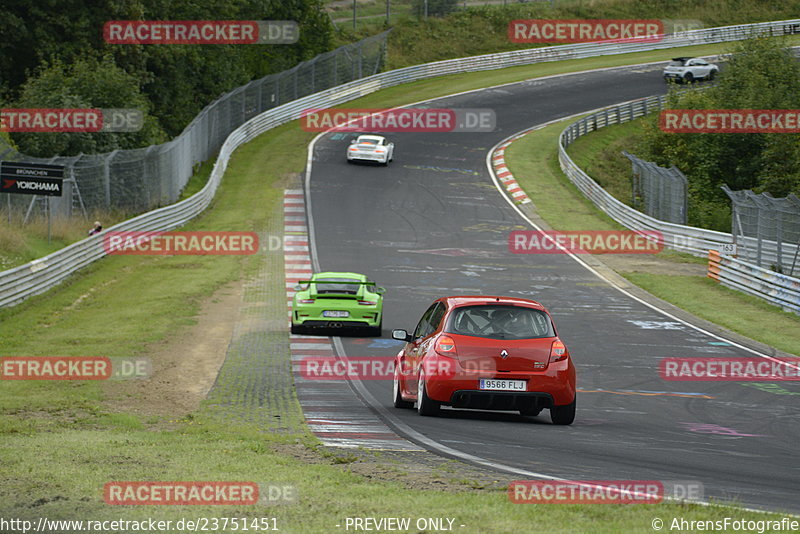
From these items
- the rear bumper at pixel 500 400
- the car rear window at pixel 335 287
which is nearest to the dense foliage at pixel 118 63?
the car rear window at pixel 335 287

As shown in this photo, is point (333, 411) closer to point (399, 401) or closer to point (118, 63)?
point (399, 401)

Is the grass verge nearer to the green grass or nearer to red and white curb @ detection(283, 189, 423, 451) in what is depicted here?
red and white curb @ detection(283, 189, 423, 451)

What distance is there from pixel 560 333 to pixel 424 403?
9688 mm

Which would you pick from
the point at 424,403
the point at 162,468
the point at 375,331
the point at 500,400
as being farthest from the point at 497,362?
the point at 375,331

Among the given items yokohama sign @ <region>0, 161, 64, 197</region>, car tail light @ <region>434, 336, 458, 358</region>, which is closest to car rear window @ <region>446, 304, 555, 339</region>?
car tail light @ <region>434, 336, 458, 358</region>

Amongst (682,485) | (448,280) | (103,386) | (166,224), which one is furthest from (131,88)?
(682,485)

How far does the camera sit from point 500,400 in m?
11.8

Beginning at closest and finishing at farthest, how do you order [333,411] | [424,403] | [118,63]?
[424,403]
[333,411]
[118,63]

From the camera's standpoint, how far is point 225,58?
6388cm

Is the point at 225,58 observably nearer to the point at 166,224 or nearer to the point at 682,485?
the point at 166,224

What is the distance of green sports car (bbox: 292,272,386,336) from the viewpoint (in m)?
20.2

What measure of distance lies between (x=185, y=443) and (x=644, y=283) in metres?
21.4

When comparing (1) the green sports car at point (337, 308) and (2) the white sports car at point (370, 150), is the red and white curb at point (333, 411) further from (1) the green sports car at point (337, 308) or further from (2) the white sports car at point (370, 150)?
(2) the white sports car at point (370, 150)

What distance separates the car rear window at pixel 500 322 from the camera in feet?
39.2
